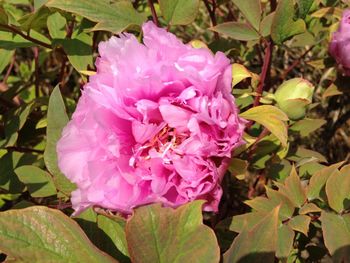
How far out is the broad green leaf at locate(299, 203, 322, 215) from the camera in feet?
2.53

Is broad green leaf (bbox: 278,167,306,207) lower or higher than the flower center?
lower

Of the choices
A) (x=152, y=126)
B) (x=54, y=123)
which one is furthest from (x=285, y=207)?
(x=54, y=123)

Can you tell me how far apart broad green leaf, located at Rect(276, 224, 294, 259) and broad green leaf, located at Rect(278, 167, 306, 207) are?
5cm

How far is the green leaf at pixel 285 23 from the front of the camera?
79 centimetres

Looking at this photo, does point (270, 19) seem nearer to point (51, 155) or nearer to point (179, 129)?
point (179, 129)

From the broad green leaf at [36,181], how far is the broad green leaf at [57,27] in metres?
0.30

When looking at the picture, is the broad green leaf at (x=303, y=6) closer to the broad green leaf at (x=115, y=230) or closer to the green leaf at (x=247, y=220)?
the green leaf at (x=247, y=220)

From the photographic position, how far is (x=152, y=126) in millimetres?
670

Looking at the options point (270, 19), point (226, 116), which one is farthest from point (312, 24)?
point (226, 116)

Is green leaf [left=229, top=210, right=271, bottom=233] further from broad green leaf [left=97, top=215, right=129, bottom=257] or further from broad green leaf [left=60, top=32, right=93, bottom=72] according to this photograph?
broad green leaf [left=60, top=32, right=93, bottom=72]

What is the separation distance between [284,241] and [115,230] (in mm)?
242

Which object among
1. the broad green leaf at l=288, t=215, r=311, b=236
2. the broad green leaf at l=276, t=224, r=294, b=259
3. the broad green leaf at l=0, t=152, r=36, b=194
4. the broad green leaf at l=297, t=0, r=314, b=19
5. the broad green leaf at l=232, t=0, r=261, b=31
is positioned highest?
the broad green leaf at l=297, t=0, r=314, b=19

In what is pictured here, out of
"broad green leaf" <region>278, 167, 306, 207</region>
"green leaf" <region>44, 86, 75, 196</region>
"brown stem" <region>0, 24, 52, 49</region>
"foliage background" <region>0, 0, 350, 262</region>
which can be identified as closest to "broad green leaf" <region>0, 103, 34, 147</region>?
"foliage background" <region>0, 0, 350, 262</region>

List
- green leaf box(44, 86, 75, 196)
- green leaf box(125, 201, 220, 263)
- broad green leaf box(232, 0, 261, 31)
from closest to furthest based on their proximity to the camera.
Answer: green leaf box(125, 201, 220, 263) < green leaf box(44, 86, 75, 196) < broad green leaf box(232, 0, 261, 31)
